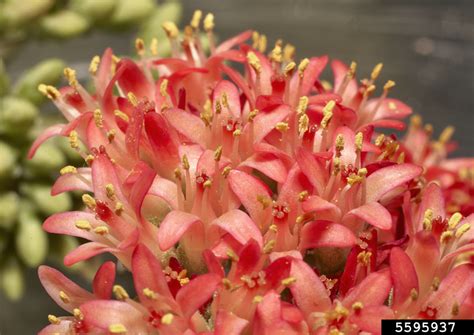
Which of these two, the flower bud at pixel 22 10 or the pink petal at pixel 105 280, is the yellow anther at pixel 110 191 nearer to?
the pink petal at pixel 105 280

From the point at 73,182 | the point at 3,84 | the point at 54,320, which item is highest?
the point at 3,84

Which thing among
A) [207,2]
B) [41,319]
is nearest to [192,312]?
[41,319]

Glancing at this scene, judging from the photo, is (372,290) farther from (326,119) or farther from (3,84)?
(3,84)

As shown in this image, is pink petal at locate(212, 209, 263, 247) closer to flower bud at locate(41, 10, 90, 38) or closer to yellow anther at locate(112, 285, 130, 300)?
yellow anther at locate(112, 285, 130, 300)

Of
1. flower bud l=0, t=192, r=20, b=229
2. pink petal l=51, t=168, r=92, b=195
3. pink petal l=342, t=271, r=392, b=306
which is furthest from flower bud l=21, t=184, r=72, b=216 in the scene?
pink petal l=342, t=271, r=392, b=306

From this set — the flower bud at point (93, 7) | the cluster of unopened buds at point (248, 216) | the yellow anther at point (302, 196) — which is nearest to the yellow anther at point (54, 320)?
the cluster of unopened buds at point (248, 216)

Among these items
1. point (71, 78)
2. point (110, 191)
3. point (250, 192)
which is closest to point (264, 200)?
point (250, 192)
